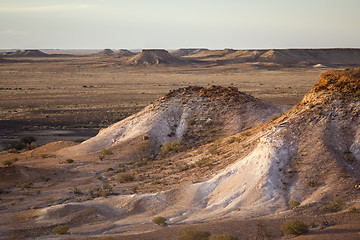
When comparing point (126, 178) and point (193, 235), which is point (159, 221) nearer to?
point (193, 235)

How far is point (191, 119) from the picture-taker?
21.2 metres

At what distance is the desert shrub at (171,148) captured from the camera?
61.6ft

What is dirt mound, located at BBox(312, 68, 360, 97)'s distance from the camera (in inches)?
570

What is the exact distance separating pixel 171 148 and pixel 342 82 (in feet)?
29.0

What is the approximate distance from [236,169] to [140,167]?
6.06 m

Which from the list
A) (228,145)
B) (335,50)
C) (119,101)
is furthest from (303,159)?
(335,50)

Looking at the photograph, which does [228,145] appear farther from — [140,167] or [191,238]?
[191,238]

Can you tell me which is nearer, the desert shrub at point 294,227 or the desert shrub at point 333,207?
the desert shrub at point 294,227

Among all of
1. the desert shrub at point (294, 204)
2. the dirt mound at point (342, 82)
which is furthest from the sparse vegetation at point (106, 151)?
the desert shrub at point (294, 204)

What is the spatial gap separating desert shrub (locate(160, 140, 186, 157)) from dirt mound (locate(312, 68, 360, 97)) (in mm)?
7258

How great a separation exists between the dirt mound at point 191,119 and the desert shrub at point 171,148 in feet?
2.00

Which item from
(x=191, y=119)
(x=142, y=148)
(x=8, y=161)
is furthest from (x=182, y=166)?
(x=8, y=161)

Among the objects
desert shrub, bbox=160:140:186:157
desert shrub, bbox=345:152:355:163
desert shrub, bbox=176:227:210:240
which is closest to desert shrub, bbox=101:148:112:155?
desert shrub, bbox=160:140:186:157

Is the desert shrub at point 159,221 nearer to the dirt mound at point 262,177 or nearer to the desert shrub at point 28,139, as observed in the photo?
the dirt mound at point 262,177
